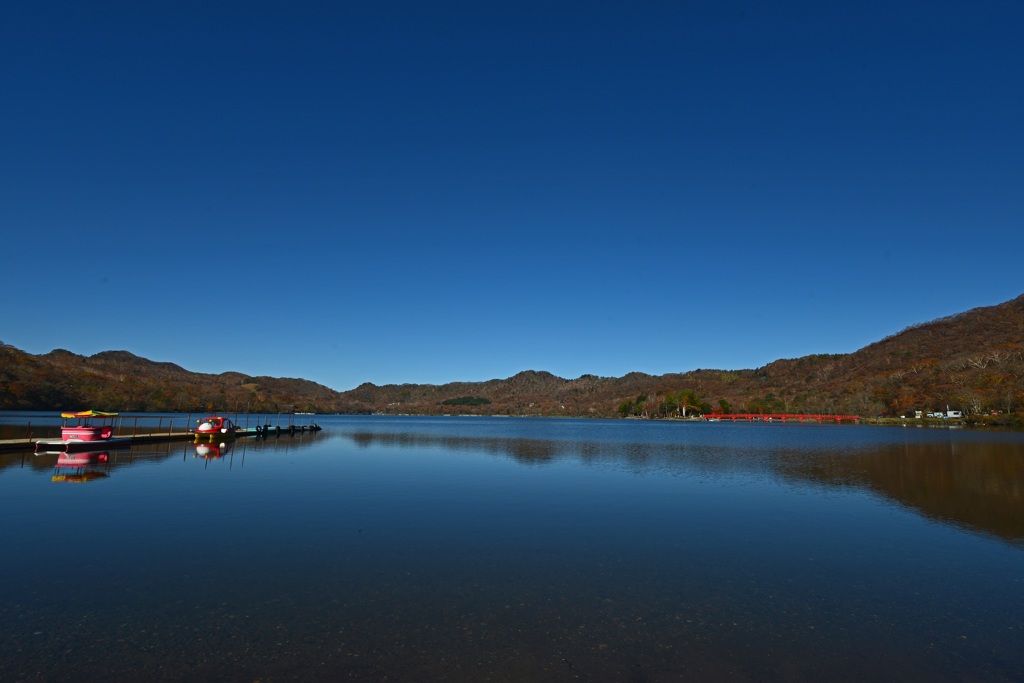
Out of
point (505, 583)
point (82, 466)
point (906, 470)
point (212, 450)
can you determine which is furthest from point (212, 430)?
point (906, 470)

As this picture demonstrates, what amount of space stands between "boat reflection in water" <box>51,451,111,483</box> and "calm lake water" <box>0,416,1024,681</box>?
218 centimetres

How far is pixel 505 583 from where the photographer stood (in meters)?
13.8

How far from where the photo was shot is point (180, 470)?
3669 centimetres

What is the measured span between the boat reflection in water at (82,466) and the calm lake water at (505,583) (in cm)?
218

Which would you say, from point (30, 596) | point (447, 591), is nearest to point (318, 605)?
point (447, 591)

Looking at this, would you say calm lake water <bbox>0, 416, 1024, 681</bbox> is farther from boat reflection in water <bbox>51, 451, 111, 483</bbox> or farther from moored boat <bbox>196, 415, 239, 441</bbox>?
moored boat <bbox>196, 415, 239, 441</bbox>

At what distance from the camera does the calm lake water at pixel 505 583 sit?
9.54 meters

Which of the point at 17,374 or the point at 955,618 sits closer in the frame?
the point at 955,618

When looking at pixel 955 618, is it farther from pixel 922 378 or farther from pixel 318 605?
pixel 922 378

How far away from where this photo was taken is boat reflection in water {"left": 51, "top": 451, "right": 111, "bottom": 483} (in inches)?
1250

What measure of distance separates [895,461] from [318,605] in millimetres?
50121

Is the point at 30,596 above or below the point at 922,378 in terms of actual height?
below

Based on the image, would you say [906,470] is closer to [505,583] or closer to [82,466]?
[505,583]

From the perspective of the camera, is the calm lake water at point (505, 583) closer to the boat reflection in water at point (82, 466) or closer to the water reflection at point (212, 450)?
the boat reflection in water at point (82, 466)
